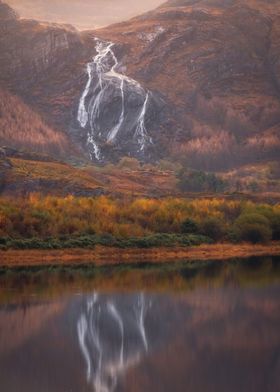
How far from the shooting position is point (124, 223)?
9131 cm

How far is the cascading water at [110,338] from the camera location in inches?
1236

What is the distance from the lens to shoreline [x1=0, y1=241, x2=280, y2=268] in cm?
7494

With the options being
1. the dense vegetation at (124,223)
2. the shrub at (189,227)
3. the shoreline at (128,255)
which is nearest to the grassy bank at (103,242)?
the dense vegetation at (124,223)

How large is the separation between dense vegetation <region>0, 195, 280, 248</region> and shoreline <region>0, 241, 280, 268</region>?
41.1 inches

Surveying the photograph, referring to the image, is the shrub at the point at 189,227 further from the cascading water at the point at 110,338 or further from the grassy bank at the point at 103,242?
the cascading water at the point at 110,338

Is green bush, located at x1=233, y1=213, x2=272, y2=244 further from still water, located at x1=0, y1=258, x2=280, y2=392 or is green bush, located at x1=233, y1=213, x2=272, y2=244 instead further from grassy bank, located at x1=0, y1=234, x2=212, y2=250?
still water, located at x1=0, y1=258, x2=280, y2=392

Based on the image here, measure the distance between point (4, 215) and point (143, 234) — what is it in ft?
57.6

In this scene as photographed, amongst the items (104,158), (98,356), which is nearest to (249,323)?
(98,356)

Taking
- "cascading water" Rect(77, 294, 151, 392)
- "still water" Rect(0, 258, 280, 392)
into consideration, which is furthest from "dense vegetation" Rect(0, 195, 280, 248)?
"cascading water" Rect(77, 294, 151, 392)

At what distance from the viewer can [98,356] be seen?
34438mm

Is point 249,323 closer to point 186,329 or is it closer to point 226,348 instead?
point 186,329

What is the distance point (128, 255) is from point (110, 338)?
44.3 m

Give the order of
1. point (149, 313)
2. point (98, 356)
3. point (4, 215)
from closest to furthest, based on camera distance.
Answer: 1. point (98, 356)
2. point (149, 313)
3. point (4, 215)

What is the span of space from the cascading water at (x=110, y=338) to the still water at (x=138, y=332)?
1.9 inches
